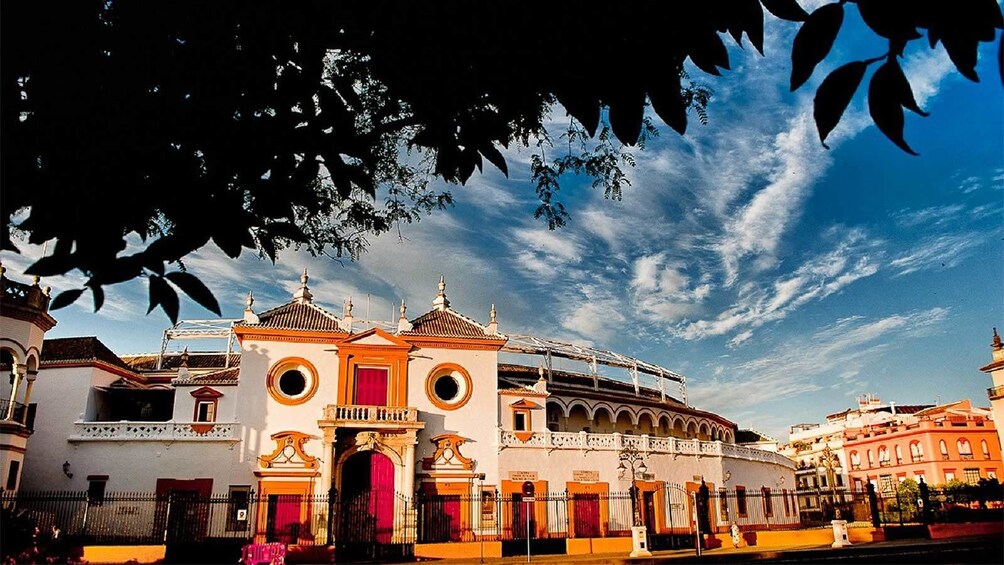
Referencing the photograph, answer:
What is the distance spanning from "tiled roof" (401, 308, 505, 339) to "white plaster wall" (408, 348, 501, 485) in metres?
0.64

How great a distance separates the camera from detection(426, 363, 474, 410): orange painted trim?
1010 inches

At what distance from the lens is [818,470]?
62.0 meters

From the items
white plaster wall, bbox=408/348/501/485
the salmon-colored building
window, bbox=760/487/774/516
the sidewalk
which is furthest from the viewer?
the salmon-colored building

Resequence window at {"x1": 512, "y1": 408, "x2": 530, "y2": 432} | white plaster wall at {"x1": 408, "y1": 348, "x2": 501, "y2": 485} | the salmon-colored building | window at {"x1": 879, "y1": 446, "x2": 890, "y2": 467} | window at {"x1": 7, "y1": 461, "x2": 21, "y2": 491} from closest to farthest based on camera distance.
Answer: window at {"x1": 7, "y1": 461, "x2": 21, "y2": 491}, white plaster wall at {"x1": 408, "y1": 348, "x2": 501, "y2": 485}, window at {"x1": 512, "y1": 408, "x2": 530, "y2": 432}, the salmon-colored building, window at {"x1": 879, "y1": 446, "x2": 890, "y2": 467}

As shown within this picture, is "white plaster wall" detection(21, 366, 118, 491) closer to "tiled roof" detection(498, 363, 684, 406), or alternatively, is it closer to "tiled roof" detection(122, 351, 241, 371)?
"tiled roof" detection(122, 351, 241, 371)

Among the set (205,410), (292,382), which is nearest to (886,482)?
(292,382)

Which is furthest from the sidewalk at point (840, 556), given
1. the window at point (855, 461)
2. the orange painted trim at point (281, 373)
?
the window at point (855, 461)

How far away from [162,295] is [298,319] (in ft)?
80.3

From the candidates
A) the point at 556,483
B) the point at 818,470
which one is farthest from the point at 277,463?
the point at 818,470

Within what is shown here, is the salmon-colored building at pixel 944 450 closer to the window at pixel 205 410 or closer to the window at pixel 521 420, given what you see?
the window at pixel 521 420

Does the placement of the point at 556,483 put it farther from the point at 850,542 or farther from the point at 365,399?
the point at 850,542

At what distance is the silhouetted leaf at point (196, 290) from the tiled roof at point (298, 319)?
2357 cm

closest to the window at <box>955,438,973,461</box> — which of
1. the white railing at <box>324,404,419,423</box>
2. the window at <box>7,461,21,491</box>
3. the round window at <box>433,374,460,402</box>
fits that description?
the round window at <box>433,374,460,402</box>

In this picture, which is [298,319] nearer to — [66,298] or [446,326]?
[446,326]
